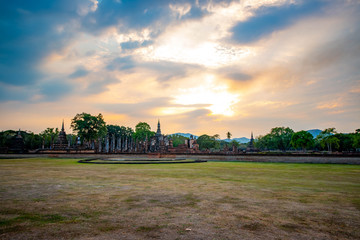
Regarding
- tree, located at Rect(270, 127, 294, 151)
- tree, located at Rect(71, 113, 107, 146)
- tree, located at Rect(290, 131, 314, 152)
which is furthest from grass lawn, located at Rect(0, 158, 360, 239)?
tree, located at Rect(270, 127, 294, 151)

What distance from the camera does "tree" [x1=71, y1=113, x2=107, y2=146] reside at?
63031 mm

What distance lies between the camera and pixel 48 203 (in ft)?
16.5

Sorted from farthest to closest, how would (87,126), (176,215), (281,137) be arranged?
(281,137)
(87,126)
(176,215)

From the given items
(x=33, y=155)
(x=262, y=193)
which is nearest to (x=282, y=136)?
(x=33, y=155)

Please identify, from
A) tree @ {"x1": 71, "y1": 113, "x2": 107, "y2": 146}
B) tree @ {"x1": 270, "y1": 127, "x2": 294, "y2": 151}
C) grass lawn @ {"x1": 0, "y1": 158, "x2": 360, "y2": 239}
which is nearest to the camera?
grass lawn @ {"x1": 0, "y1": 158, "x2": 360, "y2": 239}

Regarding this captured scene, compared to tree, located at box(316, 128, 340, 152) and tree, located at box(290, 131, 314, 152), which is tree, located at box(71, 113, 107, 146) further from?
tree, located at box(316, 128, 340, 152)

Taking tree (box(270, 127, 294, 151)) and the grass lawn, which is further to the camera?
tree (box(270, 127, 294, 151))

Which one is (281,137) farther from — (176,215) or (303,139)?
(176,215)

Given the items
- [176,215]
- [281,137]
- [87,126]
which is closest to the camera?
[176,215]

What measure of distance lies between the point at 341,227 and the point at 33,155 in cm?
4046

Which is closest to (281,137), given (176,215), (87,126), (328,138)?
(328,138)

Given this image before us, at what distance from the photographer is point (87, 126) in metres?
63.4

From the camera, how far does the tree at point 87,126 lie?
207ft

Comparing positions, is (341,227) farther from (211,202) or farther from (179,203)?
(179,203)
